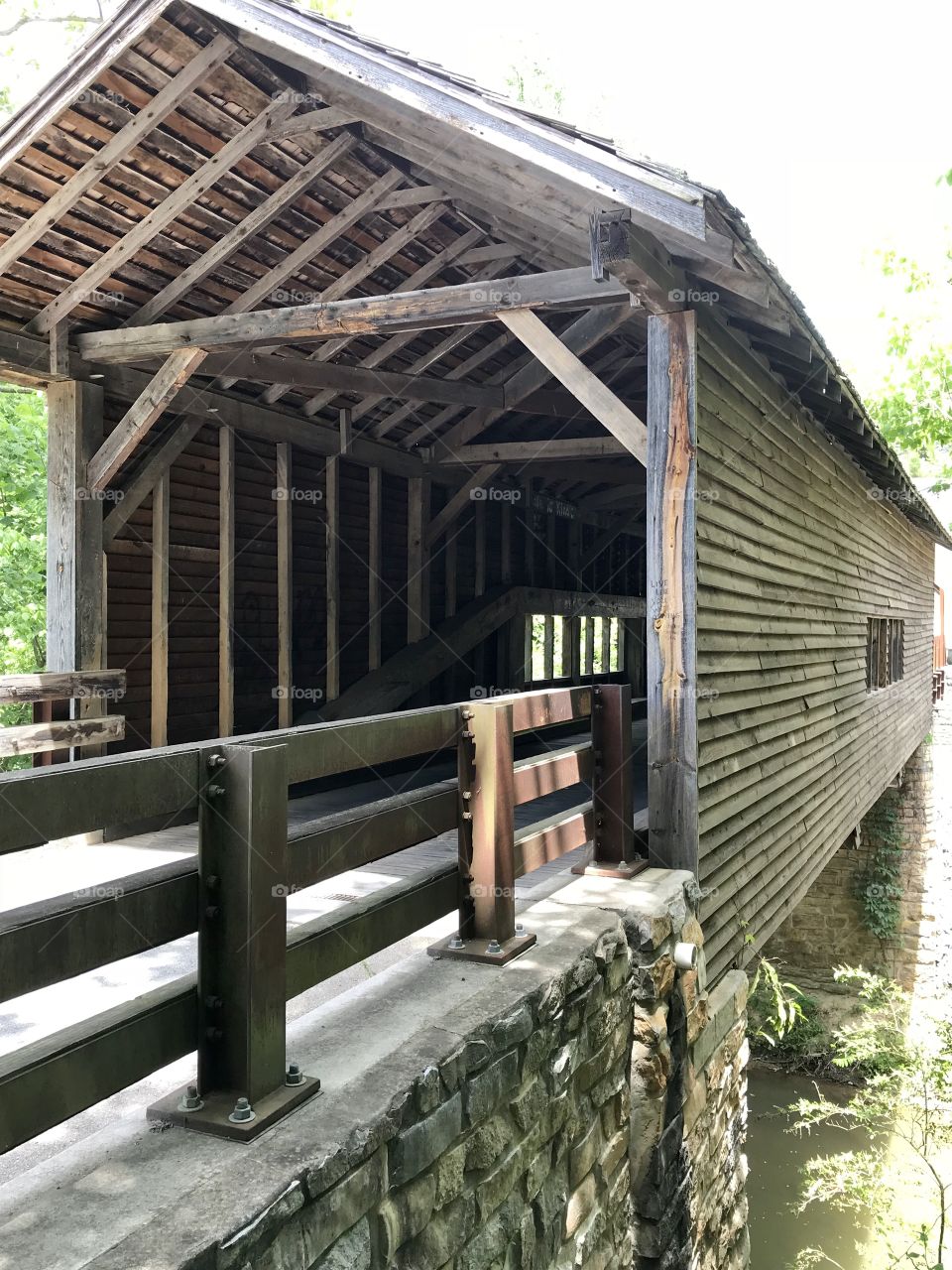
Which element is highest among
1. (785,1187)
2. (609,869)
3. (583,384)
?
(583,384)

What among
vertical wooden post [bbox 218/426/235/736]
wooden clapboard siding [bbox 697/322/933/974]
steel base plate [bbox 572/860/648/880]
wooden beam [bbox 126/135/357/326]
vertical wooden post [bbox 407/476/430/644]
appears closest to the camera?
steel base plate [bbox 572/860/648/880]

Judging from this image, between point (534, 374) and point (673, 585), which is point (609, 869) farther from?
point (534, 374)

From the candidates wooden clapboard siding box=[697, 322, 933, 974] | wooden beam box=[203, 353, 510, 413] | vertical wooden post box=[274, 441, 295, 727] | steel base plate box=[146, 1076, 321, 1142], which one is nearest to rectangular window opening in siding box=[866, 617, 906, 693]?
wooden clapboard siding box=[697, 322, 933, 974]

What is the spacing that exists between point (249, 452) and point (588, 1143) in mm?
5806

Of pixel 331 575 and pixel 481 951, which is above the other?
pixel 331 575

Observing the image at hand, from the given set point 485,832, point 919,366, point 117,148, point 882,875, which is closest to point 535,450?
point 117,148

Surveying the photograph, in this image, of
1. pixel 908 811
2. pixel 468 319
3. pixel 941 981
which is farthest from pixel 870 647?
pixel 468 319

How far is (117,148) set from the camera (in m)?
5.29

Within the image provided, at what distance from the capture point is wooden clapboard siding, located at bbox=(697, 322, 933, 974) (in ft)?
18.2

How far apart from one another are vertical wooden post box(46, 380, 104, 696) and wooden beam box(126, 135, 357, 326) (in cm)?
69

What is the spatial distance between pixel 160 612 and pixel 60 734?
1468 mm

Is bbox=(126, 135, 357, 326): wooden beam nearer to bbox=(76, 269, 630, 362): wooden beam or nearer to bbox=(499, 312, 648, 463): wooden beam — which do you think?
bbox=(76, 269, 630, 362): wooden beam

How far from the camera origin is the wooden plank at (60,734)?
18.3ft

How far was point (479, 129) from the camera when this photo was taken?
4312mm
